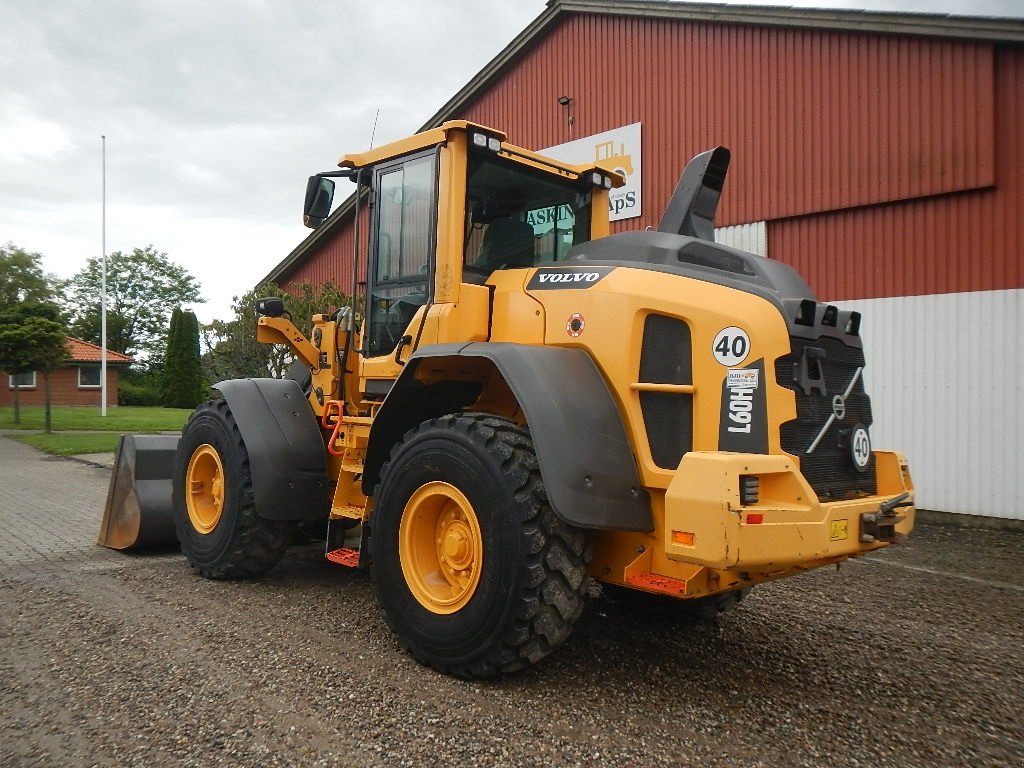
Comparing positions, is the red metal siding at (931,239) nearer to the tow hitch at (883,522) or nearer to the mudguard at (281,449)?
the tow hitch at (883,522)

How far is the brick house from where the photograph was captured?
38.8m

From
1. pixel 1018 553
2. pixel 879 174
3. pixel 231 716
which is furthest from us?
pixel 879 174

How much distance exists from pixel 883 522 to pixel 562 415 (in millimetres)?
1538

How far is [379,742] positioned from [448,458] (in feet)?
4.34

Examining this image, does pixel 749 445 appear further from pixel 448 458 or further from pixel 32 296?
pixel 32 296

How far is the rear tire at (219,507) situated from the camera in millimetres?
5719

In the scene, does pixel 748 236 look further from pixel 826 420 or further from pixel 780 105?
pixel 826 420

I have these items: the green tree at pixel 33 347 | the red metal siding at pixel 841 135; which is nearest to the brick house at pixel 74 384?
the green tree at pixel 33 347

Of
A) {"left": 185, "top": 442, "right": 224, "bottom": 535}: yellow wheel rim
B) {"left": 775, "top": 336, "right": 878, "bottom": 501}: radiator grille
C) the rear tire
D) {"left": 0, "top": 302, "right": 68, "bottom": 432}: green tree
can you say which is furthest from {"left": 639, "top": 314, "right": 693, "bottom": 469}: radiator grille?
{"left": 0, "top": 302, "right": 68, "bottom": 432}: green tree

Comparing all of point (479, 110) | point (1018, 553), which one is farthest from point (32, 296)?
point (1018, 553)

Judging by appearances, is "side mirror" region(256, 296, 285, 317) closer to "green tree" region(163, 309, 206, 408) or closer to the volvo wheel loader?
the volvo wheel loader

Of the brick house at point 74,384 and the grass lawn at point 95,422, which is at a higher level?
the brick house at point 74,384

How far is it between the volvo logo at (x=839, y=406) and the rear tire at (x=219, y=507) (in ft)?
12.1

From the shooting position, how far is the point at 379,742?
10.9ft
